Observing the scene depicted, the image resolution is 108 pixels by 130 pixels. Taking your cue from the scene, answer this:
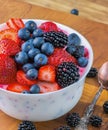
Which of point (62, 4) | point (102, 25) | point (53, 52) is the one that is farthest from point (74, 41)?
point (62, 4)

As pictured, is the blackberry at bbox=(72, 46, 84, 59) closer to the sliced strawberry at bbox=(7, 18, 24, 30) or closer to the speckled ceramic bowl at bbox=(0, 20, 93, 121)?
the speckled ceramic bowl at bbox=(0, 20, 93, 121)

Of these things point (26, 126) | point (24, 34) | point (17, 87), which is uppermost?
point (24, 34)

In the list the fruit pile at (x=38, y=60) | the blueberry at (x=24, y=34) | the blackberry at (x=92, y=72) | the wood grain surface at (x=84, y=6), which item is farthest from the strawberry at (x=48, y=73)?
the wood grain surface at (x=84, y=6)

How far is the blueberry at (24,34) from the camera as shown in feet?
2.80

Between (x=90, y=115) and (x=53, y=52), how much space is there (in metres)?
0.20

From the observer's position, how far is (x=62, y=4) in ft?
6.72

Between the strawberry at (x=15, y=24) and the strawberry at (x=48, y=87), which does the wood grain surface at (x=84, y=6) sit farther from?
the strawberry at (x=48, y=87)

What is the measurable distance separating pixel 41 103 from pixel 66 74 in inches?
3.5

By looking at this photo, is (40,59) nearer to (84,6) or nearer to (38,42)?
(38,42)

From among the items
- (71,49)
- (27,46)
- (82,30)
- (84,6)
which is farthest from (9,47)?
(84,6)

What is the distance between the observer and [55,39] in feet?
2.77

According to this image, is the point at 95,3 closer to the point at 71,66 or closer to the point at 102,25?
the point at 102,25

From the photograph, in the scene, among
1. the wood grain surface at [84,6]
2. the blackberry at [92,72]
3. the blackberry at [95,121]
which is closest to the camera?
the blackberry at [95,121]

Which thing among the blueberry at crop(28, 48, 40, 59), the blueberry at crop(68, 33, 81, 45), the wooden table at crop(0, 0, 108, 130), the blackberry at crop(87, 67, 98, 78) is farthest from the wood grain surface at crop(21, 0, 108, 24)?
the blueberry at crop(28, 48, 40, 59)
